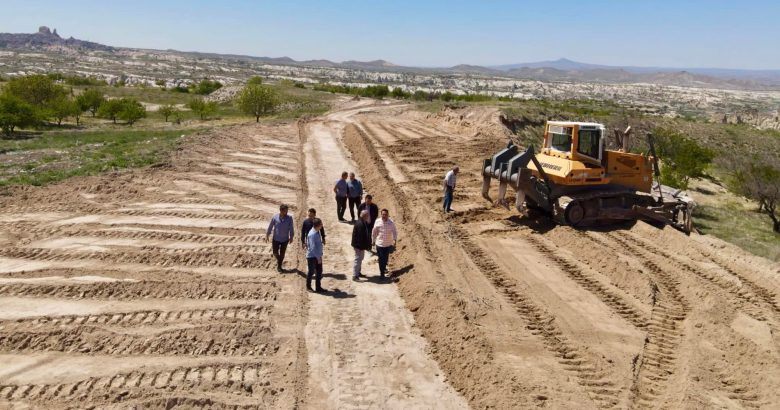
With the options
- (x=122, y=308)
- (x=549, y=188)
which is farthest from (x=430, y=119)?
(x=122, y=308)

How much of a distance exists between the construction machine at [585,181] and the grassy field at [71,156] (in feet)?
44.8

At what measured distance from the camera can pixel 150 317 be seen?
869cm

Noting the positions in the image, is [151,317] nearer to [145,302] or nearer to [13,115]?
[145,302]

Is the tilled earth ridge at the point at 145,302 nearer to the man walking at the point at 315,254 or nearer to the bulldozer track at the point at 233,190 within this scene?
the bulldozer track at the point at 233,190

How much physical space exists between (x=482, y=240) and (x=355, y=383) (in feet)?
21.7

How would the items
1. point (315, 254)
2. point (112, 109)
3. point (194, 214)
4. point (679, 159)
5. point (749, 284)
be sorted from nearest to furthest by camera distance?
point (315, 254) < point (749, 284) < point (194, 214) < point (679, 159) < point (112, 109)

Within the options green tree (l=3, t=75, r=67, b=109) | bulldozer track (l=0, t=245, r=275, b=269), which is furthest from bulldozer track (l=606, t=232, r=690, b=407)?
green tree (l=3, t=75, r=67, b=109)

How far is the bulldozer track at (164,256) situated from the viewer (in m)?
11.0

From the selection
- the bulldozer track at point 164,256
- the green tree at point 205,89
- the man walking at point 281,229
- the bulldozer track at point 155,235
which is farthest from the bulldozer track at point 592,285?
the green tree at point 205,89

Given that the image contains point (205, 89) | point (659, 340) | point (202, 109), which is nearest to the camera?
point (659, 340)

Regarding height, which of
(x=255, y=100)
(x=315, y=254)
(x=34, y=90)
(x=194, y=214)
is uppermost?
(x=34, y=90)

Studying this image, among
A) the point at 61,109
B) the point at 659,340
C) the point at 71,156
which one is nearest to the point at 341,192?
the point at 659,340

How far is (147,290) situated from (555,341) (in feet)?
22.5

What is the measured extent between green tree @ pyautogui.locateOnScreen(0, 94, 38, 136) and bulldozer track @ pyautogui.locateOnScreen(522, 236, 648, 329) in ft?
108
